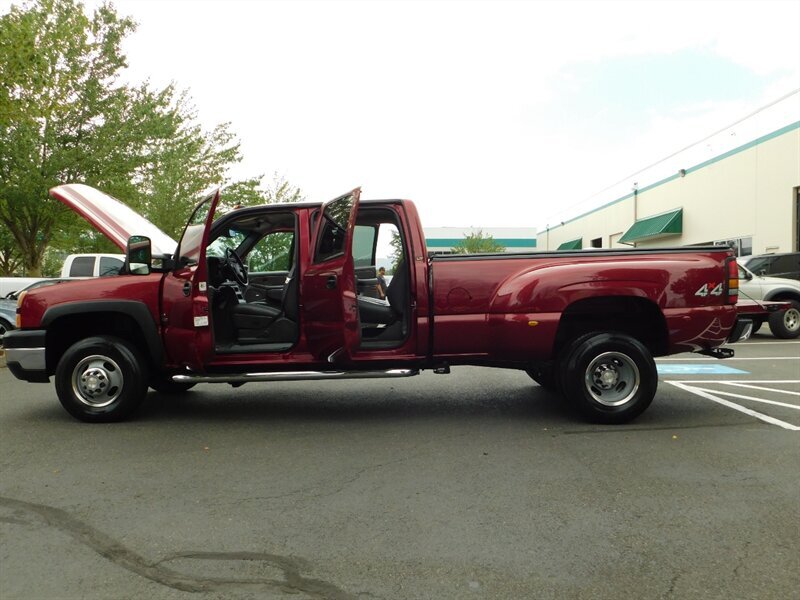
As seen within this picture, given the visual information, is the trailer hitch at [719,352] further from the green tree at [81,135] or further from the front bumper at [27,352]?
the green tree at [81,135]

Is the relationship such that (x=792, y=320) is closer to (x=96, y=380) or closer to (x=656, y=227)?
(x=96, y=380)

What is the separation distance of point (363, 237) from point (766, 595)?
4.74 metres

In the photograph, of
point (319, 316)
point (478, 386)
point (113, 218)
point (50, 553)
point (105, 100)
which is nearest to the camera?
point (50, 553)

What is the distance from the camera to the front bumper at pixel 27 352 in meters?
6.00

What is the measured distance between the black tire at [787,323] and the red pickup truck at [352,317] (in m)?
8.54

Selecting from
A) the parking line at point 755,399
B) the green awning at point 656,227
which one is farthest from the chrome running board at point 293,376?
the green awning at point 656,227

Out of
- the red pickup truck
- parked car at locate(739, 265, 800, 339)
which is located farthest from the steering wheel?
parked car at locate(739, 265, 800, 339)

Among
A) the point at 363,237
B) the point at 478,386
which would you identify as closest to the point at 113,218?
the point at 363,237

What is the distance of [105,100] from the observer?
19750mm

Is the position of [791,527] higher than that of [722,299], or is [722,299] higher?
[722,299]

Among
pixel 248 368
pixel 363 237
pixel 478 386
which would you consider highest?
pixel 363 237

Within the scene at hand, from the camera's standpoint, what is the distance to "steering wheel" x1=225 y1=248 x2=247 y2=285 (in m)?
6.58

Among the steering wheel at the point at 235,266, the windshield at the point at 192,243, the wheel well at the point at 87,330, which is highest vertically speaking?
the windshield at the point at 192,243

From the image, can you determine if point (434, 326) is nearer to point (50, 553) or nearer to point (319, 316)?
point (319, 316)
